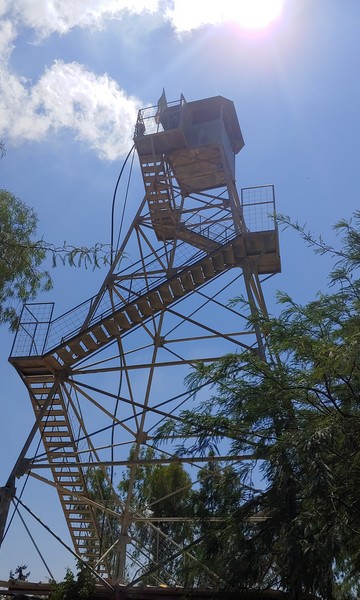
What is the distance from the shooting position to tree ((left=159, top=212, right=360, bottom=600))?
20.0 feet

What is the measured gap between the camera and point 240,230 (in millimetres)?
15695

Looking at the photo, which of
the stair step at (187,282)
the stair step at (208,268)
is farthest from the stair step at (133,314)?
the stair step at (208,268)

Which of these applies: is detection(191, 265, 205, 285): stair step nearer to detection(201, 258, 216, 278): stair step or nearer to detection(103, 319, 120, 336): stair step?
detection(201, 258, 216, 278): stair step

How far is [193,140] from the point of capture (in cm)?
1778

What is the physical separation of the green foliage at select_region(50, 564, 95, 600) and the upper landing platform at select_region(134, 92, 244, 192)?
408 inches

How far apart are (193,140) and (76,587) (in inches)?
453

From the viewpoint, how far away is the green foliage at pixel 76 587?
12.2 meters

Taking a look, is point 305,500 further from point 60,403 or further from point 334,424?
point 60,403

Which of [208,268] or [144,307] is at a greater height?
[208,268]

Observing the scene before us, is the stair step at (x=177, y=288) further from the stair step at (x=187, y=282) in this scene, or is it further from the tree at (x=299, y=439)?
the tree at (x=299, y=439)

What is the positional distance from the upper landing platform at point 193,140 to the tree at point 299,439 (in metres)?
10.1

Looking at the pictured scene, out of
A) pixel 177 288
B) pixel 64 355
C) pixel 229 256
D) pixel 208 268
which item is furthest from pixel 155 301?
pixel 64 355

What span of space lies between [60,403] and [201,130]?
844 cm

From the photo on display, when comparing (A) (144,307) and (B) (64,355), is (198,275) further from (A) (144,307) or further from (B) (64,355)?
(B) (64,355)
